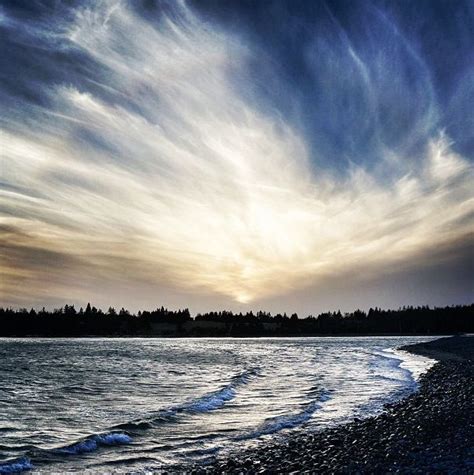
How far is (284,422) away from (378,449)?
7333 millimetres

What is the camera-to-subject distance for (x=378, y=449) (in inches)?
598

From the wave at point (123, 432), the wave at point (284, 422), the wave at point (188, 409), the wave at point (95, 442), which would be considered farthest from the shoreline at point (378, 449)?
the wave at point (188, 409)

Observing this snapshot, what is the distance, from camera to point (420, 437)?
16812mm

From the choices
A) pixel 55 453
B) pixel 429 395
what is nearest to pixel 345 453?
pixel 55 453

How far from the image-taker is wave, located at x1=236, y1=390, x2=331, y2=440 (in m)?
19.5

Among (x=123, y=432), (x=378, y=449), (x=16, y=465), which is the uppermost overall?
(x=378, y=449)

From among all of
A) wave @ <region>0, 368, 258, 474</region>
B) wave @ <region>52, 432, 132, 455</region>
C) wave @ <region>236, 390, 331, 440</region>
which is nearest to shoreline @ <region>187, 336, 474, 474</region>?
wave @ <region>236, 390, 331, 440</region>

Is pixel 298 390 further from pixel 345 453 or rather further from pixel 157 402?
pixel 345 453

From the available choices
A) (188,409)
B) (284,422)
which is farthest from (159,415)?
(284,422)

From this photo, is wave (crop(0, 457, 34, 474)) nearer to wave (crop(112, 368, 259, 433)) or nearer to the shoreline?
the shoreline

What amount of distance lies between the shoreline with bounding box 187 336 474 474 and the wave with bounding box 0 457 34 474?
5.23 meters

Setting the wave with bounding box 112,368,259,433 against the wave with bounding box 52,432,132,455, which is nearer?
the wave with bounding box 52,432,132,455

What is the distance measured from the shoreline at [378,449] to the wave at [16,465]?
17.1 feet

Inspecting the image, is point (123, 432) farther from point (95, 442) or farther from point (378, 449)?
point (378, 449)
